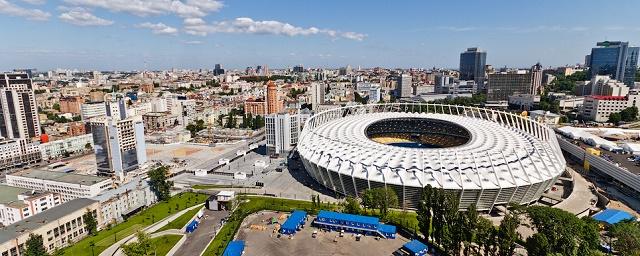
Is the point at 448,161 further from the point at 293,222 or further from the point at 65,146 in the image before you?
the point at 65,146

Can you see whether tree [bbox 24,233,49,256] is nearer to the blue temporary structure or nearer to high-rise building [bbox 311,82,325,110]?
the blue temporary structure

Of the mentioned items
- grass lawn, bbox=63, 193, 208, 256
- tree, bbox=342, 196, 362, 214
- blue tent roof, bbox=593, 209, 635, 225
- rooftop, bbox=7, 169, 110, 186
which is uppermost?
rooftop, bbox=7, 169, 110, 186

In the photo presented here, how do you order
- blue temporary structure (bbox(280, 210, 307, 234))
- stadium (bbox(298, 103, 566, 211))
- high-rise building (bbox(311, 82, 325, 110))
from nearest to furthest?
1. blue temporary structure (bbox(280, 210, 307, 234))
2. stadium (bbox(298, 103, 566, 211))
3. high-rise building (bbox(311, 82, 325, 110))

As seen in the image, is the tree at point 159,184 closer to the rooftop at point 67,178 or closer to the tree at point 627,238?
the rooftop at point 67,178

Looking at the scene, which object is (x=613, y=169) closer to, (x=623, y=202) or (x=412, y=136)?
(x=623, y=202)

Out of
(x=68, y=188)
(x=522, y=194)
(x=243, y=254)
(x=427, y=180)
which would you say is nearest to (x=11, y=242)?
(x=68, y=188)

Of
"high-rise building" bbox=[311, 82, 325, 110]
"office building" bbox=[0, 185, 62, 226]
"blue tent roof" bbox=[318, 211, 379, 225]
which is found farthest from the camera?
"high-rise building" bbox=[311, 82, 325, 110]

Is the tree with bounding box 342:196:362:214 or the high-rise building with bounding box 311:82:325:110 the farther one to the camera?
the high-rise building with bounding box 311:82:325:110

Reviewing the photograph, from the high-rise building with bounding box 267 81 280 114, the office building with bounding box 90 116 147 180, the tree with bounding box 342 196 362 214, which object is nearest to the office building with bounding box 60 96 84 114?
the high-rise building with bounding box 267 81 280 114

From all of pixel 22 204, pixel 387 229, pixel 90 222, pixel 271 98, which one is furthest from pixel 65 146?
pixel 387 229
